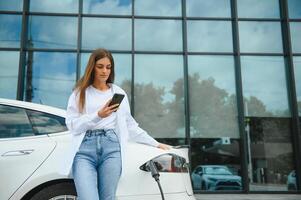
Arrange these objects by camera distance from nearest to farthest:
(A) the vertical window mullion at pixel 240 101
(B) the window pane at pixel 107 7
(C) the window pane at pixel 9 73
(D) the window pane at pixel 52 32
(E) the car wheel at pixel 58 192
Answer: (E) the car wheel at pixel 58 192, (A) the vertical window mullion at pixel 240 101, (C) the window pane at pixel 9 73, (D) the window pane at pixel 52 32, (B) the window pane at pixel 107 7

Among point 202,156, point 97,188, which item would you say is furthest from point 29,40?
point 97,188

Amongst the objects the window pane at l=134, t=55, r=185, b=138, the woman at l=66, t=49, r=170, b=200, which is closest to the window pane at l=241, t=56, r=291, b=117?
the window pane at l=134, t=55, r=185, b=138

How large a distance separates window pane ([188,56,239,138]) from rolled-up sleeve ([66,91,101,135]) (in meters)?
6.09

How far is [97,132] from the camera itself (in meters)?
2.34

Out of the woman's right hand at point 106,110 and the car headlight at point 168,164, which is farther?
the car headlight at point 168,164

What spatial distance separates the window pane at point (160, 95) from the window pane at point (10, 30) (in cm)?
295

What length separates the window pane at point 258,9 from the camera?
9.05 meters

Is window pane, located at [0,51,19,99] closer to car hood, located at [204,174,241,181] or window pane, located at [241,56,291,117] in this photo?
car hood, located at [204,174,241,181]

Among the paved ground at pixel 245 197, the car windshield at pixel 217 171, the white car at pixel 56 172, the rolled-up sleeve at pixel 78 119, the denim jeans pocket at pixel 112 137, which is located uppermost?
the rolled-up sleeve at pixel 78 119

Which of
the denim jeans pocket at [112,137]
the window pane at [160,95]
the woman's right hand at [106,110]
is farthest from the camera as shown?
the window pane at [160,95]

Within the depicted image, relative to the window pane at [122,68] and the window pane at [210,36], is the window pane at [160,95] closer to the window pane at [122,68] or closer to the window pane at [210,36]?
the window pane at [122,68]

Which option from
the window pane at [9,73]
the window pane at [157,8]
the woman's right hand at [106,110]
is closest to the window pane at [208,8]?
the window pane at [157,8]

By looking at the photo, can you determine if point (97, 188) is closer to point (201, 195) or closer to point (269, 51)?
point (201, 195)

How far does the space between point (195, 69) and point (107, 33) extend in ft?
7.77
